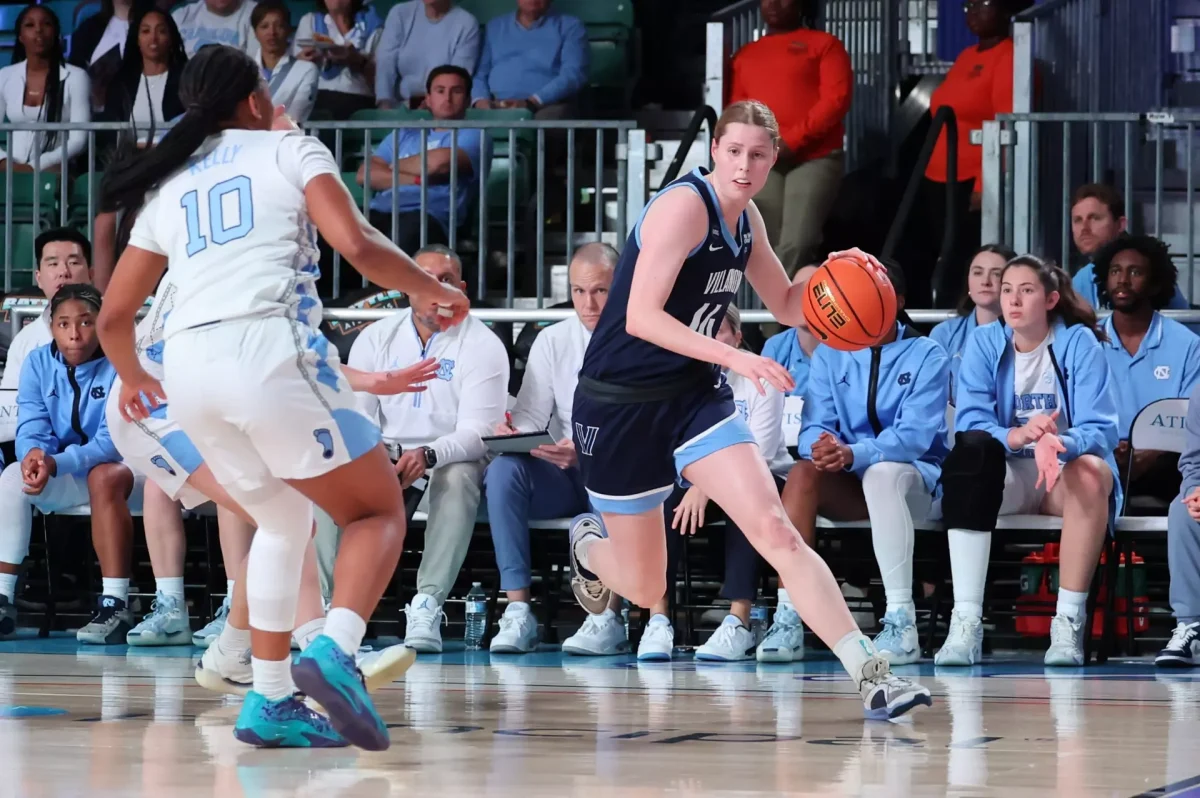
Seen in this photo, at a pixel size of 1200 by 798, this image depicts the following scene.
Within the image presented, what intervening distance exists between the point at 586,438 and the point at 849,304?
0.80 m

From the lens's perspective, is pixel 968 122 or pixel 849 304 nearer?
pixel 849 304

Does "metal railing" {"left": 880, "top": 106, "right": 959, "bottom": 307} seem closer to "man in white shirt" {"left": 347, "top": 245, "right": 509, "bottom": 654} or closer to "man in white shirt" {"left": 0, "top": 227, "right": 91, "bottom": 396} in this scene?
"man in white shirt" {"left": 347, "top": 245, "right": 509, "bottom": 654}

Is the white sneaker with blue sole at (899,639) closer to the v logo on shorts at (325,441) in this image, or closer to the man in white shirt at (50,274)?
the v logo on shorts at (325,441)

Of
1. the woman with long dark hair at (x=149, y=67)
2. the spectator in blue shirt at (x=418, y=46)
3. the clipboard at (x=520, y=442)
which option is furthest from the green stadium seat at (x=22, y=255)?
the clipboard at (x=520, y=442)

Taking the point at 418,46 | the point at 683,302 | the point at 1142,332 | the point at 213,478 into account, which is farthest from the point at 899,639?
the point at 418,46

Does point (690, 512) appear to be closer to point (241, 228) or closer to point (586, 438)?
point (586, 438)

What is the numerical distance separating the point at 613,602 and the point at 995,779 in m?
3.37

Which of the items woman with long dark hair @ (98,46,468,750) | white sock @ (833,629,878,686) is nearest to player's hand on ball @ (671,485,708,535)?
white sock @ (833,629,878,686)

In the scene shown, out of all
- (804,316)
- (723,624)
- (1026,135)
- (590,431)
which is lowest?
(723,624)

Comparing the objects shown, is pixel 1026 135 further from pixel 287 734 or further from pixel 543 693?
pixel 287 734

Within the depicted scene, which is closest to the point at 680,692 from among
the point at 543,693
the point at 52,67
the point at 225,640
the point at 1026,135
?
the point at 543,693

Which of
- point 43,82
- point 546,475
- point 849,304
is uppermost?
point 43,82

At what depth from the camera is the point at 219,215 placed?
393cm

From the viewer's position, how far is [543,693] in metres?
5.29
